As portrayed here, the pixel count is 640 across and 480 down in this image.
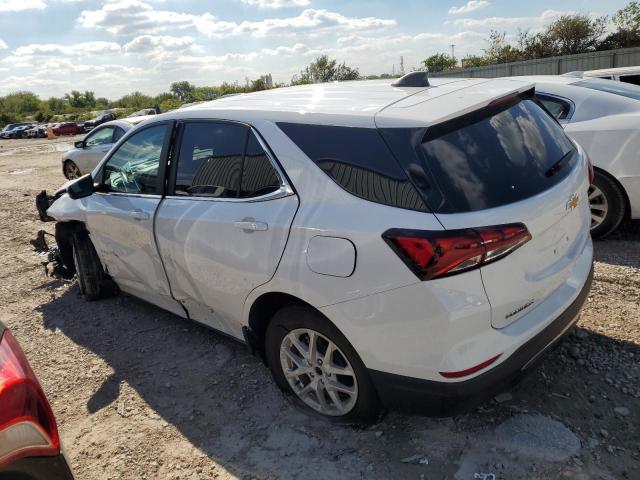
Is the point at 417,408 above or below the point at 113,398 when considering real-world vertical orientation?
above

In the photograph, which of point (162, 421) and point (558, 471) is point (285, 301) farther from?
point (558, 471)

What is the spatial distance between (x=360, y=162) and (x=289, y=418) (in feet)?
5.04

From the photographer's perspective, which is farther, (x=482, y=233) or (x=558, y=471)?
(x=558, y=471)

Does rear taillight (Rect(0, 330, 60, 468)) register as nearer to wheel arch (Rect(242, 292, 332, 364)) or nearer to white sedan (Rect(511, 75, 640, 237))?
wheel arch (Rect(242, 292, 332, 364))

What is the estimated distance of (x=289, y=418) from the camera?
2836 mm

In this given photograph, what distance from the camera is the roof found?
2.33m

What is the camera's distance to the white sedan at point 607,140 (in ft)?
14.8

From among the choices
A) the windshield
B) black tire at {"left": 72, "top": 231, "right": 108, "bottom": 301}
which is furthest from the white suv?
the windshield

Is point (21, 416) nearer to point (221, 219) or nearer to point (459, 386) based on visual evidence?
point (221, 219)

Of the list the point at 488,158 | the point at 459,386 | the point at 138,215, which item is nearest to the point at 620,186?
the point at 488,158

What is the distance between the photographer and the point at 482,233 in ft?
6.59

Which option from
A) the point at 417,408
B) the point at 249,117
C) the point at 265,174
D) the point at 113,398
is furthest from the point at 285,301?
the point at 113,398

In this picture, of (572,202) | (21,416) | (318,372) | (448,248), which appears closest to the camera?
(21,416)

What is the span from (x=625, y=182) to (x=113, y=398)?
15.3 ft
